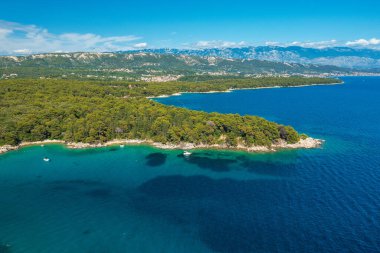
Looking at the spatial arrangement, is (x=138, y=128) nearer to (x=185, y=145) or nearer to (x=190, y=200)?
(x=185, y=145)

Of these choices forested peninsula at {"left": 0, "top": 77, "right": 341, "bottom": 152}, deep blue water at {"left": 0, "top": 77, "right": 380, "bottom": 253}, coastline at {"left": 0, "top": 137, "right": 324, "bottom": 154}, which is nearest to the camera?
deep blue water at {"left": 0, "top": 77, "right": 380, "bottom": 253}

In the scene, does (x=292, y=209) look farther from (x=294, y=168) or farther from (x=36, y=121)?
(x=36, y=121)

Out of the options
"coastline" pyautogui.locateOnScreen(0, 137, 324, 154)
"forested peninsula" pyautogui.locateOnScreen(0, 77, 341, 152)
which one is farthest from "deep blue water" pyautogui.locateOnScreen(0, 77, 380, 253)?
"forested peninsula" pyautogui.locateOnScreen(0, 77, 341, 152)

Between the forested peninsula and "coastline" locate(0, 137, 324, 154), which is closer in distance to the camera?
→ "coastline" locate(0, 137, 324, 154)

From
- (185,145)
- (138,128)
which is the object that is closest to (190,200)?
(185,145)

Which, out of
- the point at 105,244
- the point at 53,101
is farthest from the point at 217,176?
the point at 53,101

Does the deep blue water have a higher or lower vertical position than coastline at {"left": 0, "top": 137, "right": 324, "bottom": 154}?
lower

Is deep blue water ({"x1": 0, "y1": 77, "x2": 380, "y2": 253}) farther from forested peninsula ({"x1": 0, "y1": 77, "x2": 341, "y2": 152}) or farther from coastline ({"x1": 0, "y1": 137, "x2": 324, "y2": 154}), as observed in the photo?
forested peninsula ({"x1": 0, "y1": 77, "x2": 341, "y2": 152})

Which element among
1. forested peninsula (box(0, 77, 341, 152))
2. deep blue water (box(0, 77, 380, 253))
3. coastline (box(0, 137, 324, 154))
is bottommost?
deep blue water (box(0, 77, 380, 253))
